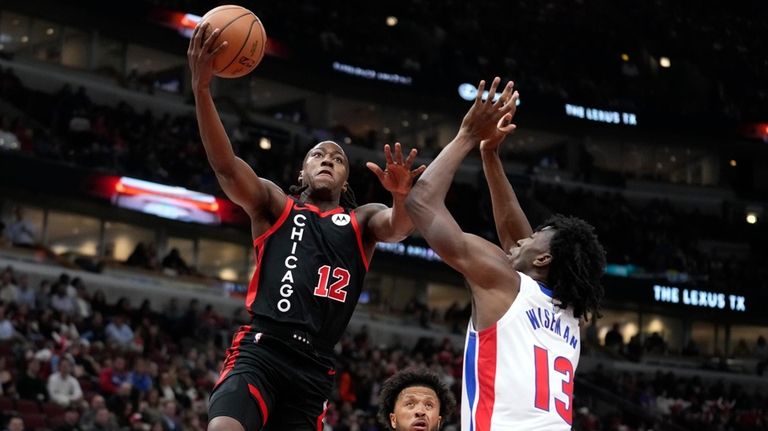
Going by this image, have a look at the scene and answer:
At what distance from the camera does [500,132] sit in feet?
19.1

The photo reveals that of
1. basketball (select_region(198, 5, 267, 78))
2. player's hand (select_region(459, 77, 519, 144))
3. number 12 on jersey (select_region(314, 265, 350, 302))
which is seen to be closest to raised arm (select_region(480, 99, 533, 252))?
player's hand (select_region(459, 77, 519, 144))

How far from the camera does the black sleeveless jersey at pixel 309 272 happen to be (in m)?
6.19

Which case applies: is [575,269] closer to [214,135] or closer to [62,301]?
[214,135]

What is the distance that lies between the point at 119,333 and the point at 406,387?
12.3 m

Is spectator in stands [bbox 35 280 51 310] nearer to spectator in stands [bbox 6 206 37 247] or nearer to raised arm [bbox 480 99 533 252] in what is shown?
spectator in stands [bbox 6 206 37 247]

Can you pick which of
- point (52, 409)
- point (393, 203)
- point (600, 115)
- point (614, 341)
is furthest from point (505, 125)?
point (600, 115)

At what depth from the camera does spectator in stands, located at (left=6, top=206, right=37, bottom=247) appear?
78.0 feet

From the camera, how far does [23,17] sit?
30000mm

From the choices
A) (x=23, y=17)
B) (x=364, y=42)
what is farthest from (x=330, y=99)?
(x=23, y=17)

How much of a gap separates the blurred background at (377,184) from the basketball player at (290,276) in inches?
345

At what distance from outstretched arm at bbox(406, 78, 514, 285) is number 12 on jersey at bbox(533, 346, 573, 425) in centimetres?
43

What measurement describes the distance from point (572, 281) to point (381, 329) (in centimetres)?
2266

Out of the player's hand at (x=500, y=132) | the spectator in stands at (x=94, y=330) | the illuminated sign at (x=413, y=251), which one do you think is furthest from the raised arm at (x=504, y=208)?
the illuminated sign at (x=413, y=251)

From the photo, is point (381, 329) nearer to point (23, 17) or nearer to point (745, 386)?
point (745, 386)
